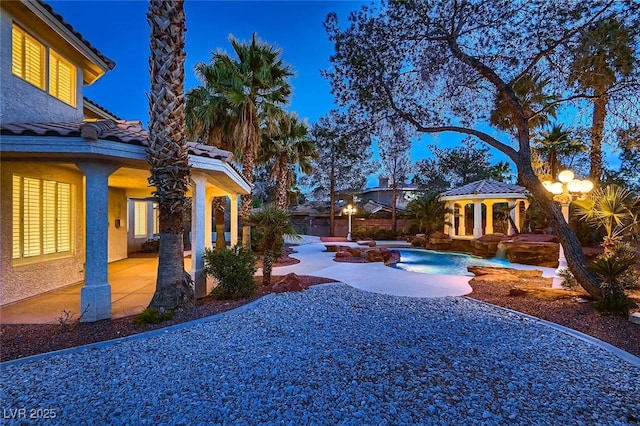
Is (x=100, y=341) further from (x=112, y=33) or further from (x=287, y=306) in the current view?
(x=112, y=33)

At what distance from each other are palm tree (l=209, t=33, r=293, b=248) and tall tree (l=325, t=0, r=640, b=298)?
4650 millimetres

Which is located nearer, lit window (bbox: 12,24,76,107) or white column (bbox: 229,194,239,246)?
lit window (bbox: 12,24,76,107)

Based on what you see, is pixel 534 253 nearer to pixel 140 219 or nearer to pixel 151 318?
pixel 151 318

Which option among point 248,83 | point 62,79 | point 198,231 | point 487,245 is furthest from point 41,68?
point 487,245

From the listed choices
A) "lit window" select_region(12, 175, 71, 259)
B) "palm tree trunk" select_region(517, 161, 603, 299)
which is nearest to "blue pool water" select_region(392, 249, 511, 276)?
"palm tree trunk" select_region(517, 161, 603, 299)

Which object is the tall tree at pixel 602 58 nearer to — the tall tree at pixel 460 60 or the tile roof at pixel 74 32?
the tall tree at pixel 460 60

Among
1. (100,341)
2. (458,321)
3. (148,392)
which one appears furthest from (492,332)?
(100,341)

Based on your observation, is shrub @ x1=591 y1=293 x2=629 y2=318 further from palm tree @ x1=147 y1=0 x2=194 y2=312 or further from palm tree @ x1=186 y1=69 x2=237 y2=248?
palm tree @ x1=186 y1=69 x2=237 y2=248

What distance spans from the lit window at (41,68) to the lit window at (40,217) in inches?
95.3

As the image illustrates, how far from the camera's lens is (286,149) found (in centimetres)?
1866

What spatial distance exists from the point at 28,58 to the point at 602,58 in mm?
13752

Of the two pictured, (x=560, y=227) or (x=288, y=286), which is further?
(x=288, y=286)

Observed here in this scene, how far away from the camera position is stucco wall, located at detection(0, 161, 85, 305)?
6609 millimetres

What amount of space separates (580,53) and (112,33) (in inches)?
1122
